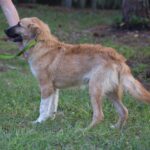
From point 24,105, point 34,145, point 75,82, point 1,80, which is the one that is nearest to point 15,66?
point 1,80

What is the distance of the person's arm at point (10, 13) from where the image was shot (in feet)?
30.8

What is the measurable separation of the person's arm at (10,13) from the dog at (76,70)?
946 millimetres

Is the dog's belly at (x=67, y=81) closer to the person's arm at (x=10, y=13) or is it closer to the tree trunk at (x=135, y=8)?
the person's arm at (x=10, y=13)

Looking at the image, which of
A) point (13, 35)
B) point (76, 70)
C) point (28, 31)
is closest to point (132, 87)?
point (76, 70)

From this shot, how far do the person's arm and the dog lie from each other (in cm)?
95

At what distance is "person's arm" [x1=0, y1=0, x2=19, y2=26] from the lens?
9.39m

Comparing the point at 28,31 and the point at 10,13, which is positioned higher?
the point at 28,31

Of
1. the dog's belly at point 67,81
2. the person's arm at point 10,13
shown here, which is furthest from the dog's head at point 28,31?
the person's arm at point 10,13

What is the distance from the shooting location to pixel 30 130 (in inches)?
289

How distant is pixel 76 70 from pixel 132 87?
2.68 ft

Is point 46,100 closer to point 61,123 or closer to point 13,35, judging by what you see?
point 61,123

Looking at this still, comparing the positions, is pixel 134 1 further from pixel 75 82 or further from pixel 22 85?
pixel 75 82

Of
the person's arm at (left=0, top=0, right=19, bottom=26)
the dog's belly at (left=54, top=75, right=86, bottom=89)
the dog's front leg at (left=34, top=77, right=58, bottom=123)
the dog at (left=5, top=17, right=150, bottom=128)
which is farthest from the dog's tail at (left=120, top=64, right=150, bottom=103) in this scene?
the person's arm at (left=0, top=0, right=19, bottom=26)

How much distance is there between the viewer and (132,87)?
25.5 feet
